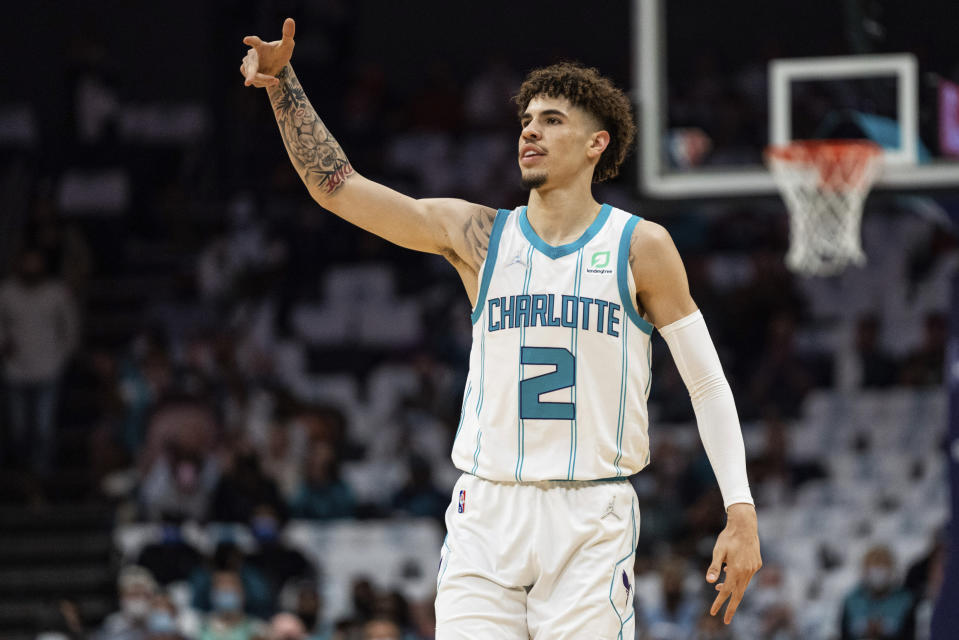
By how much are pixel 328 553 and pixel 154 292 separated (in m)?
5.35

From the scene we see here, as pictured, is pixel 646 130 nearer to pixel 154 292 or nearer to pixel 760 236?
pixel 760 236

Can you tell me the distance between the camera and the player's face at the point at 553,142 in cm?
484

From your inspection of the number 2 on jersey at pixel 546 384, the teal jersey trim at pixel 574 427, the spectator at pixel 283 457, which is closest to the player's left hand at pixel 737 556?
the teal jersey trim at pixel 574 427

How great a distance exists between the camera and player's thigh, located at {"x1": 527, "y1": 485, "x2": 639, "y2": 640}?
4512mm

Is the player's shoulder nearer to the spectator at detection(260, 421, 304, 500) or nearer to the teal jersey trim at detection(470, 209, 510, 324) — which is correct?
the teal jersey trim at detection(470, 209, 510, 324)

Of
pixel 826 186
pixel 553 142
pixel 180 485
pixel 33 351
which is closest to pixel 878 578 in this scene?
pixel 826 186

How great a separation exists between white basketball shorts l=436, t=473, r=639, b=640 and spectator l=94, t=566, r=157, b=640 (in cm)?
753

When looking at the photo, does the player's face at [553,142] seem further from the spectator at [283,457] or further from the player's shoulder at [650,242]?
the spectator at [283,457]

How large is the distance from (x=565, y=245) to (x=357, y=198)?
0.70m

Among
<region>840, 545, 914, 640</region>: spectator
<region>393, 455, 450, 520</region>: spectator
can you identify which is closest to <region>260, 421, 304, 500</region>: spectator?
<region>393, 455, 450, 520</region>: spectator

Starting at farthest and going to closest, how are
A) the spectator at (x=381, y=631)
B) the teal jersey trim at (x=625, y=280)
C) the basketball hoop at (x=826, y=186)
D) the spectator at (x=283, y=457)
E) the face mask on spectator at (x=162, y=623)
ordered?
the spectator at (x=283, y=457), the face mask on spectator at (x=162, y=623), the spectator at (x=381, y=631), the basketball hoop at (x=826, y=186), the teal jersey trim at (x=625, y=280)

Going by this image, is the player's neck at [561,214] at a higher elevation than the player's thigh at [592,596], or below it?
higher

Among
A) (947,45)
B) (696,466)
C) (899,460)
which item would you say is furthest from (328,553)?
(947,45)

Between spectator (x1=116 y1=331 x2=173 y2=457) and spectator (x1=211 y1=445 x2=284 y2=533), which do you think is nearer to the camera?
spectator (x1=211 y1=445 x2=284 y2=533)
